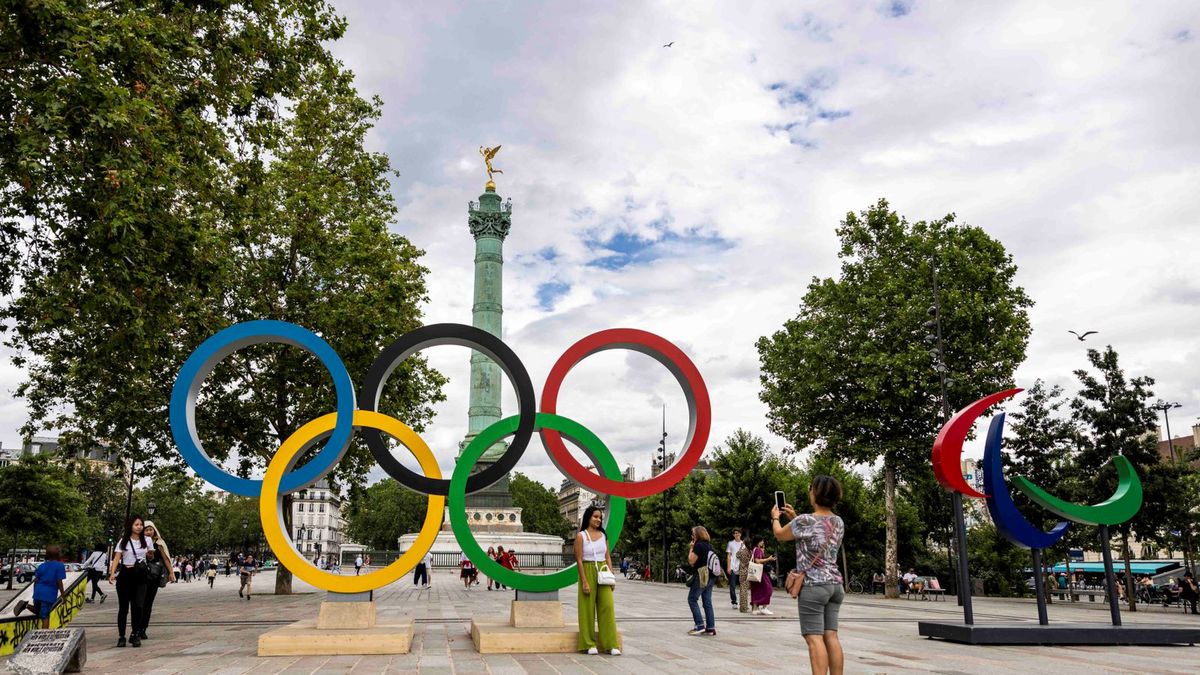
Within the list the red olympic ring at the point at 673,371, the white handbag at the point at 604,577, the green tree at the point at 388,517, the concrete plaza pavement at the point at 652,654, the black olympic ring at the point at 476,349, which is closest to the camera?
the concrete plaza pavement at the point at 652,654

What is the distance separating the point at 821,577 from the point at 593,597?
172 inches

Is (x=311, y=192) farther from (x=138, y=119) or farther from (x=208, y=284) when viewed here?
(x=138, y=119)

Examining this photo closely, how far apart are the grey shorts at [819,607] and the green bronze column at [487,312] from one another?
46.3 m

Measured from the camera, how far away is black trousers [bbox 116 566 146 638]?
10.8 m

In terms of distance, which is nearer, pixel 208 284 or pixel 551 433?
pixel 551 433

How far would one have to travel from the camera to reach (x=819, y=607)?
246 inches

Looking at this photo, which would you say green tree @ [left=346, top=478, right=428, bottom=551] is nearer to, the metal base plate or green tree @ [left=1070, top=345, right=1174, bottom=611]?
Answer: green tree @ [left=1070, top=345, right=1174, bottom=611]

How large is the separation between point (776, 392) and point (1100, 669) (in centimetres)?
2497

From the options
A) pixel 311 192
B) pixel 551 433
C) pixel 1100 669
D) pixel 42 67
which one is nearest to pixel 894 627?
pixel 1100 669

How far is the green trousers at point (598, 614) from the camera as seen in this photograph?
9.92 m

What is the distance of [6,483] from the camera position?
114ft

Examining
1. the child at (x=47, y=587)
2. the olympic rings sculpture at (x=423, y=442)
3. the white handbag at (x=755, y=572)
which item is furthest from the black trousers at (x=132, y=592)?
the white handbag at (x=755, y=572)

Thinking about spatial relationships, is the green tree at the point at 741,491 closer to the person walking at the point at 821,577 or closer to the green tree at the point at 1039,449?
the green tree at the point at 1039,449

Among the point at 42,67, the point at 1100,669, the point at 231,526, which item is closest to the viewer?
the point at 1100,669
